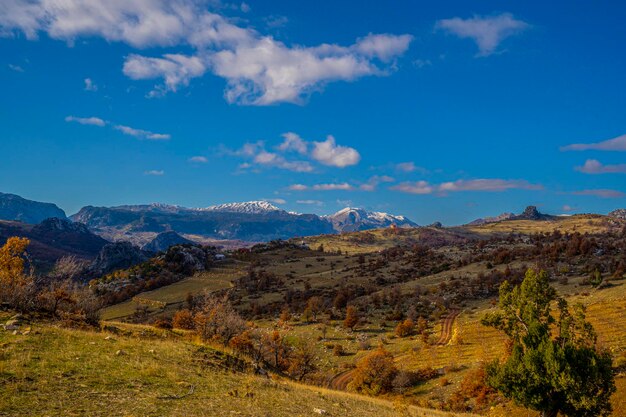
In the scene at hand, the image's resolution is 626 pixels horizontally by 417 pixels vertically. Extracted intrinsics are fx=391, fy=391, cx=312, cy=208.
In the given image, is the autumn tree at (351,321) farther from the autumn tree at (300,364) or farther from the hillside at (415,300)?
the autumn tree at (300,364)

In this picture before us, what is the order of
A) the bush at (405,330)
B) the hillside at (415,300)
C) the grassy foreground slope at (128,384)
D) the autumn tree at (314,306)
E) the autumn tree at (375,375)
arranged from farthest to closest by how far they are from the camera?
1. the autumn tree at (314,306)
2. the bush at (405,330)
3. the hillside at (415,300)
4. the autumn tree at (375,375)
5. the grassy foreground slope at (128,384)

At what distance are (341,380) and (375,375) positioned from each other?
6840 millimetres

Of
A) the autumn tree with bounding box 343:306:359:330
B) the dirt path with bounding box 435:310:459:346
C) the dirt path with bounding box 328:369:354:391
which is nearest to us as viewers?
the dirt path with bounding box 328:369:354:391

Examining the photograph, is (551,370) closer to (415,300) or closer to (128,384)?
(128,384)

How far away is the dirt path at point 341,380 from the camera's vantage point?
53.0 m

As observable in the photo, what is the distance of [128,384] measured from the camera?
16.9 m

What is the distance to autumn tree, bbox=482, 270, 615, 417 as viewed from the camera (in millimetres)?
26375

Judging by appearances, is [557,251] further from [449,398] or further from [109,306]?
[109,306]

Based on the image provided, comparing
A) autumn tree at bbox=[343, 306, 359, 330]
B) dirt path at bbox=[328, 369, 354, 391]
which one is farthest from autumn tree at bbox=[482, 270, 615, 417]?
autumn tree at bbox=[343, 306, 359, 330]

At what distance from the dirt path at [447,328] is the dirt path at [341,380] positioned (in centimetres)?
1595

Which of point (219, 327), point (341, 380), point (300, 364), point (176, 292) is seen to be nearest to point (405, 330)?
point (341, 380)

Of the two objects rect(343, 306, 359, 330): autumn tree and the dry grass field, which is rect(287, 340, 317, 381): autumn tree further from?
the dry grass field

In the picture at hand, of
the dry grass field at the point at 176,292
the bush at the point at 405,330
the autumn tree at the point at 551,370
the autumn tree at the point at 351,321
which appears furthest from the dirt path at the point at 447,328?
the dry grass field at the point at 176,292

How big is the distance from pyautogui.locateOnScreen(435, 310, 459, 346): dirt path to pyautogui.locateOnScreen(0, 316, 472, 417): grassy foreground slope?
139 ft
